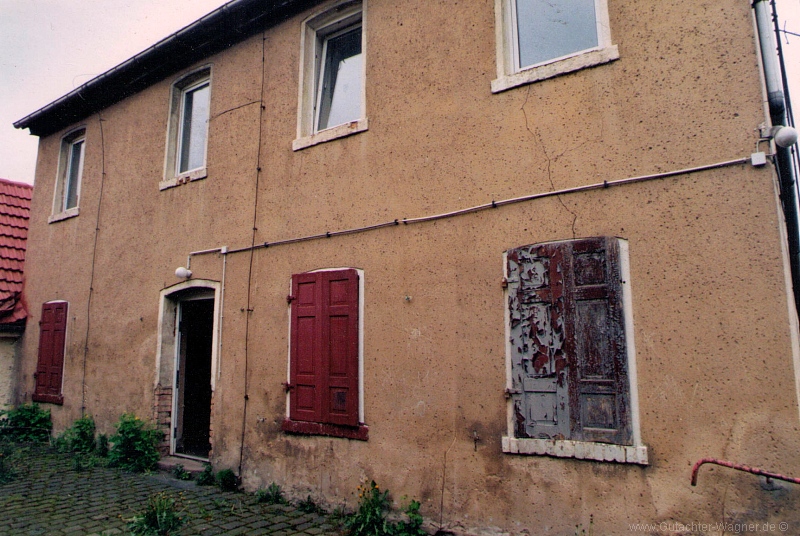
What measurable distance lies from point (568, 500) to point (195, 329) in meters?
6.45

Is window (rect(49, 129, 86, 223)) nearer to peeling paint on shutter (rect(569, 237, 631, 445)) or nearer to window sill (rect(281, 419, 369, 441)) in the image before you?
window sill (rect(281, 419, 369, 441))

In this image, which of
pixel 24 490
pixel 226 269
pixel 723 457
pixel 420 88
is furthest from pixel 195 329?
pixel 723 457

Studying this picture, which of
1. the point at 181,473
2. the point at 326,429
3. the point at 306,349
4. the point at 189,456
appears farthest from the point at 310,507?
the point at 189,456

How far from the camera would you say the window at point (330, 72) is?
22.0 feet

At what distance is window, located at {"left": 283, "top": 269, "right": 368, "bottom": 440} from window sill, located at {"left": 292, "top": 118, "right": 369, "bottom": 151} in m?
1.60

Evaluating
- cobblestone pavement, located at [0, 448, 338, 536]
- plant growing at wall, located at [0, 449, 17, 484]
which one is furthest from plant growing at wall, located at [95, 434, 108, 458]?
plant growing at wall, located at [0, 449, 17, 484]

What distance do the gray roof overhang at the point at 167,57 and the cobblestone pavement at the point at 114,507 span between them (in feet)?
20.0

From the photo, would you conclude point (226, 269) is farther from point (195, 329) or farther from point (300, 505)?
point (300, 505)

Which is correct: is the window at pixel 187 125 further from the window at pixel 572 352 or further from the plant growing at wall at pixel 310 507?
the window at pixel 572 352

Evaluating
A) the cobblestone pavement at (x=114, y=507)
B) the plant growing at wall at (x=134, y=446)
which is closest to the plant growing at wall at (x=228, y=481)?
the cobblestone pavement at (x=114, y=507)

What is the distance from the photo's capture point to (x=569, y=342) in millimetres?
4508

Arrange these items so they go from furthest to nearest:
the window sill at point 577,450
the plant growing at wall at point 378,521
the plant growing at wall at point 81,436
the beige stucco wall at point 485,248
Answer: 1. the plant growing at wall at point 81,436
2. the plant growing at wall at point 378,521
3. the window sill at point 577,450
4. the beige stucco wall at point 485,248

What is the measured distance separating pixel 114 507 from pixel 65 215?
6.52 metres

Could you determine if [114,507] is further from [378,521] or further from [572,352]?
[572,352]
